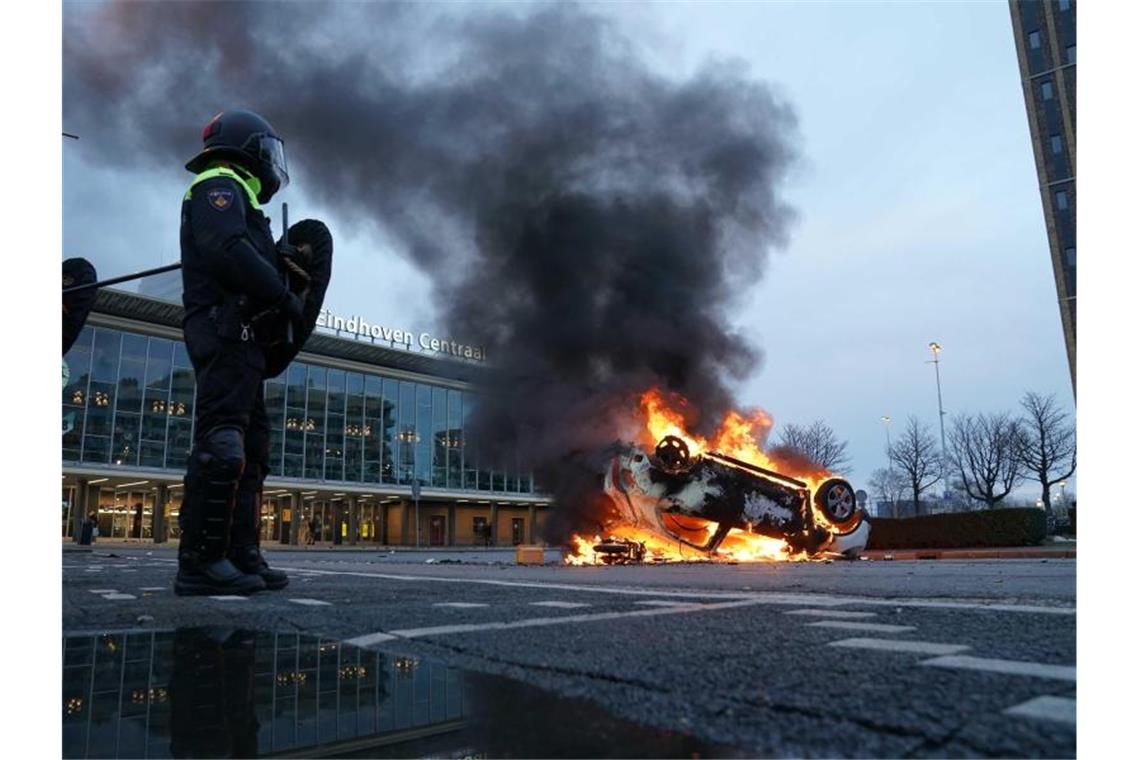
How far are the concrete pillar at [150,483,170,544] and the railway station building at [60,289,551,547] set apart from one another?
0.07m

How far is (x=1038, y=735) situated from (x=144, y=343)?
4296 centimetres

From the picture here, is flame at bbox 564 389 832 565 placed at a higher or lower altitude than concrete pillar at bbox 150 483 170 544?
higher

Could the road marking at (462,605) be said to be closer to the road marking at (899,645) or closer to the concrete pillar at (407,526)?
the road marking at (899,645)

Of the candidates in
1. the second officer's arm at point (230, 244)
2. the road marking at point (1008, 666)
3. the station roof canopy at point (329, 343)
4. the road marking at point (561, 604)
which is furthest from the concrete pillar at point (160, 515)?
the road marking at point (1008, 666)

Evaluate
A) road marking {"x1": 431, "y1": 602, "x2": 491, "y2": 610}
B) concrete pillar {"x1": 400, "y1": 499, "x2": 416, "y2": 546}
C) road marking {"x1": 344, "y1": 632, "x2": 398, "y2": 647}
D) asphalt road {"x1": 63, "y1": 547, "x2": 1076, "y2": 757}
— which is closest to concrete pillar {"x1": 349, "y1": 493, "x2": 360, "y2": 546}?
concrete pillar {"x1": 400, "y1": 499, "x2": 416, "y2": 546}

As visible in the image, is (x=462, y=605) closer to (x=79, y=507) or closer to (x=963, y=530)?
(x=963, y=530)

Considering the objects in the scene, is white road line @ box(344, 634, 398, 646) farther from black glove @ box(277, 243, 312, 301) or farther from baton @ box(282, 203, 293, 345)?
black glove @ box(277, 243, 312, 301)

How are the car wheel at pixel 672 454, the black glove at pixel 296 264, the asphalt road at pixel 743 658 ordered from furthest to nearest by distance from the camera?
the car wheel at pixel 672 454 → the black glove at pixel 296 264 → the asphalt road at pixel 743 658

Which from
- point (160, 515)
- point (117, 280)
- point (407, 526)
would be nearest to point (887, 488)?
point (407, 526)

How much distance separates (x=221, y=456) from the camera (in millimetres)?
4676

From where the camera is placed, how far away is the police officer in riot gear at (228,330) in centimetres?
465

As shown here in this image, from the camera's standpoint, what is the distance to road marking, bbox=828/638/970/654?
7.39 ft

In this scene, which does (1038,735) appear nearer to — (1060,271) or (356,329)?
(356,329)

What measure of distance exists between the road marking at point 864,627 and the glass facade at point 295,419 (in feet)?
93.5
